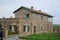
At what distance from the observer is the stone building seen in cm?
5850

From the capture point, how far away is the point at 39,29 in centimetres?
6769

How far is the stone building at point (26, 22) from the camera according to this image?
2303 inches

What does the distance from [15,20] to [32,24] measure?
6724 millimetres

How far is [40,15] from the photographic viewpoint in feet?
223

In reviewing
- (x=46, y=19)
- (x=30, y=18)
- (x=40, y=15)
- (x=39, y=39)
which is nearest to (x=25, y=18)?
(x=30, y=18)

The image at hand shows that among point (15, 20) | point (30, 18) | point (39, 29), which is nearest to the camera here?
point (15, 20)

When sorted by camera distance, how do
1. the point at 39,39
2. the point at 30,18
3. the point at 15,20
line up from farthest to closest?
the point at 30,18 < the point at 15,20 < the point at 39,39

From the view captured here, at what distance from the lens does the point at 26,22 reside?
60.6m

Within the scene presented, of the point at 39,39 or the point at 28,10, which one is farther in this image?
the point at 28,10

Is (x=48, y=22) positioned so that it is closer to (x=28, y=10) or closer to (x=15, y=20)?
(x=28, y=10)

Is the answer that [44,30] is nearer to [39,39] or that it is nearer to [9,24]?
[9,24]

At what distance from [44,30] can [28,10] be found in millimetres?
11424

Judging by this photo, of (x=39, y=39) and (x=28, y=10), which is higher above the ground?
(x=28, y=10)

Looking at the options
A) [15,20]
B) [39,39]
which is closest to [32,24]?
[15,20]
